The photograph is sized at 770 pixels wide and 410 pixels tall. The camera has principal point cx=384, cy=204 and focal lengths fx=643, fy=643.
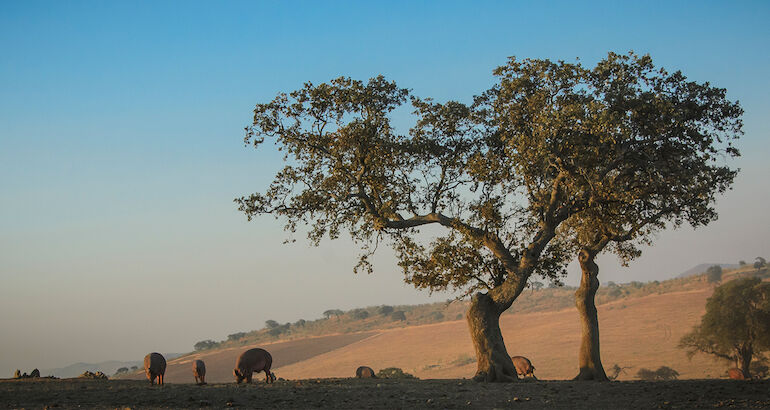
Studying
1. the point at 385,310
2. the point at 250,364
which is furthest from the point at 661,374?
the point at 385,310

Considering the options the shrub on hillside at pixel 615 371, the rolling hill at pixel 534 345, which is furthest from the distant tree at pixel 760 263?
the shrub on hillside at pixel 615 371

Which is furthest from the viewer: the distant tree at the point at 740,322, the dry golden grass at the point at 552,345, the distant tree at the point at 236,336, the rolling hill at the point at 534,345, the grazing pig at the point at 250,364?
the distant tree at the point at 236,336

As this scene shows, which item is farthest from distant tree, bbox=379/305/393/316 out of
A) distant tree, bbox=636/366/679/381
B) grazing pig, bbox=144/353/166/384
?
grazing pig, bbox=144/353/166/384

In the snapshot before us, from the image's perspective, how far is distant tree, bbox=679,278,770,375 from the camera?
38938 mm

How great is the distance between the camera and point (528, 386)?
1839 cm

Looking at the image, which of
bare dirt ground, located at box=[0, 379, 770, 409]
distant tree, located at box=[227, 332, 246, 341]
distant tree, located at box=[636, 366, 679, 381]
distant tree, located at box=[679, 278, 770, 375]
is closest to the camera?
bare dirt ground, located at box=[0, 379, 770, 409]

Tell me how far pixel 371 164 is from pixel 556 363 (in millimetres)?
44480

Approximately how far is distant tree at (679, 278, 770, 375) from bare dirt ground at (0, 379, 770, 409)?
962 inches

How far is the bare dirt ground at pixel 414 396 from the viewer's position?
47.9ft

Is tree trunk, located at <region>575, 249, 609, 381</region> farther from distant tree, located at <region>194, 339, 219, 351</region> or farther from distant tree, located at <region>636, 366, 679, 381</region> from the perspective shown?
distant tree, located at <region>194, 339, 219, 351</region>

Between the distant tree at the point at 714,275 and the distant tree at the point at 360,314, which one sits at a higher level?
the distant tree at the point at 360,314

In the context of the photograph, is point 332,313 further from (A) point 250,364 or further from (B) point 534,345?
(A) point 250,364

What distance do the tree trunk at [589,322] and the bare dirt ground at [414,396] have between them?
4.52 m

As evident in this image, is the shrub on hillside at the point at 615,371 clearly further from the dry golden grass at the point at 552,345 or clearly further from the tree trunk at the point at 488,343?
the tree trunk at the point at 488,343
